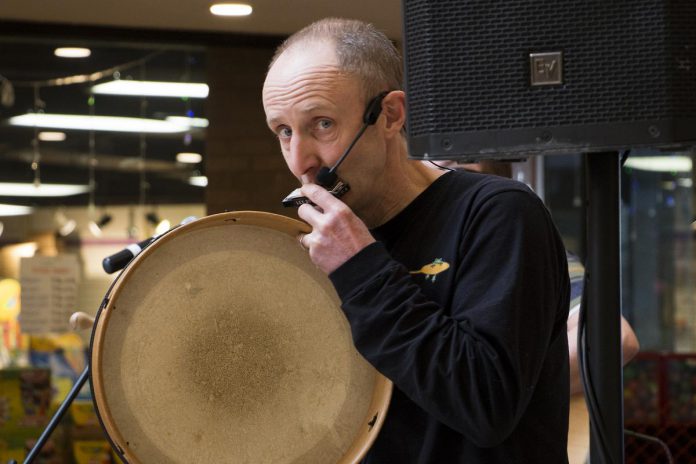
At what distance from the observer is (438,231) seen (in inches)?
54.1

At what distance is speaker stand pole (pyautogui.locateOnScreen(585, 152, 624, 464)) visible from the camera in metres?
1.15

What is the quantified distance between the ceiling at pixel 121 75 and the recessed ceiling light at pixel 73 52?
0.02 m

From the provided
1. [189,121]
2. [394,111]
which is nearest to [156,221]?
[189,121]

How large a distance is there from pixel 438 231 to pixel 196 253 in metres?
0.33

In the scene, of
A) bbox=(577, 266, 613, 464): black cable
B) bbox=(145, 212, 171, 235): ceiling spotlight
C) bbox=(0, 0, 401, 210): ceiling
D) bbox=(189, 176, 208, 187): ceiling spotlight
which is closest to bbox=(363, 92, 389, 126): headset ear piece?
bbox=(577, 266, 613, 464): black cable

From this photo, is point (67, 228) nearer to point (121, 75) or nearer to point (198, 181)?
point (198, 181)

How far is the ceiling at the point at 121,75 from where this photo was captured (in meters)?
4.93

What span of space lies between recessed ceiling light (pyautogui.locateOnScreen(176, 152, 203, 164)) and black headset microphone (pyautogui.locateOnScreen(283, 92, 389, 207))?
385 centimetres

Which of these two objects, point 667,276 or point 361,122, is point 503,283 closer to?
point 361,122

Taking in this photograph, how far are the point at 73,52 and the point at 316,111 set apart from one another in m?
3.96

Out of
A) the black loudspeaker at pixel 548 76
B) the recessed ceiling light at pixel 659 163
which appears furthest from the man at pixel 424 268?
the recessed ceiling light at pixel 659 163

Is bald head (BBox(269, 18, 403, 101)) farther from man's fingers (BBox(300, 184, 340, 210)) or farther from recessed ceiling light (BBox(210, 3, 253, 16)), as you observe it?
recessed ceiling light (BBox(210, 3, 253, 16))

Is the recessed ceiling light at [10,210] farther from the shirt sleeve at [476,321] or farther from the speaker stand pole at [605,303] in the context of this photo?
the speaker stand pole at [605,303]

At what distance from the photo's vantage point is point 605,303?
45.8 inches
